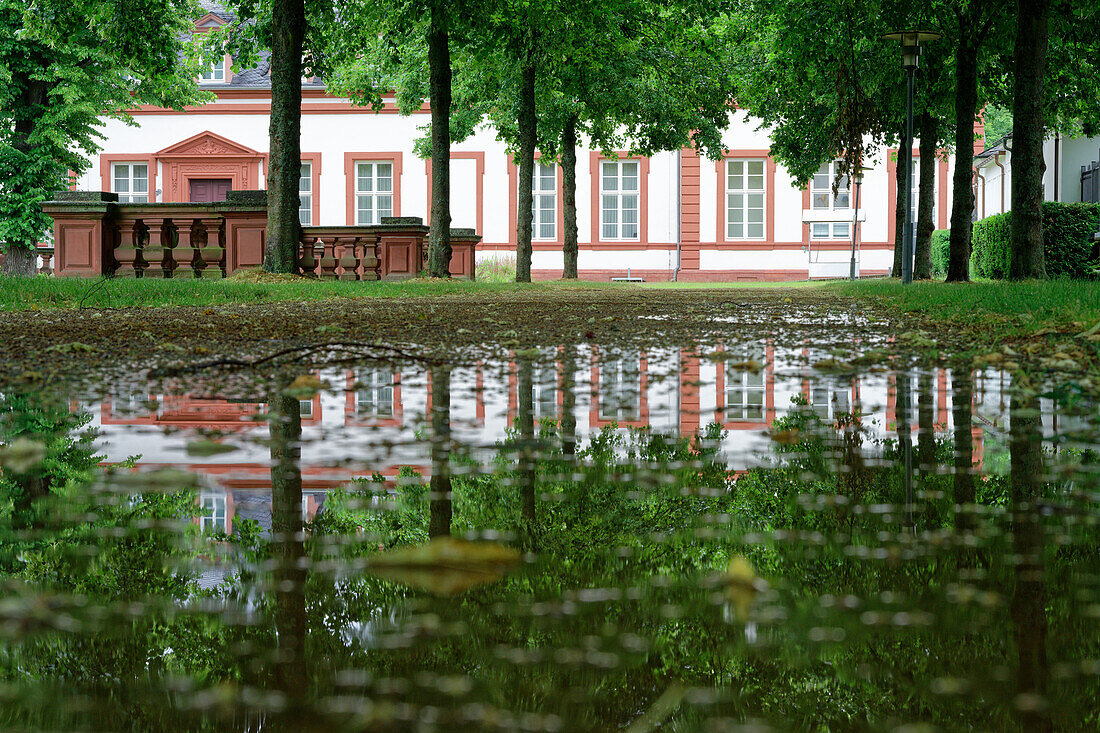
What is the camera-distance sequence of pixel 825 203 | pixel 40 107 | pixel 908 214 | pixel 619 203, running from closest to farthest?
pixel 908 214
pixel 40 107
pixel 825 203
pixel 619 203

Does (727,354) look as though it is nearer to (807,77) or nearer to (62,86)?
(807,77)

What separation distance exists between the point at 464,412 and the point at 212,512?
1300 millimetres

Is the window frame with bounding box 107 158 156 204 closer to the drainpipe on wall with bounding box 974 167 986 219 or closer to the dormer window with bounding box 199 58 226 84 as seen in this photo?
the dormer window with bounding box 199 58 226 84

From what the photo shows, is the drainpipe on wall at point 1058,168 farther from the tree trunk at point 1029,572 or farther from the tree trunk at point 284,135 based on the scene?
the tree trunk at point 1029,572

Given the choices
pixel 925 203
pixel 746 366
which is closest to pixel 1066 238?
pixel 925 203

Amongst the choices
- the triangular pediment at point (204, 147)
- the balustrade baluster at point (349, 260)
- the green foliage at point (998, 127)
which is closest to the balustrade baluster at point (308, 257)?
the balustrade baluster at point (349, 260)

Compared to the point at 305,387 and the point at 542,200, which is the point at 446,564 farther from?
the point at 542,200

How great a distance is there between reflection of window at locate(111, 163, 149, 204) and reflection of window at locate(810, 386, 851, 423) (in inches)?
1478

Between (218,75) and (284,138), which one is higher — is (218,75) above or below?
above

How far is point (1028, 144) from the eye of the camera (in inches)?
556

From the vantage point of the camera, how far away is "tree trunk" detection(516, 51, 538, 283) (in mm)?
21812

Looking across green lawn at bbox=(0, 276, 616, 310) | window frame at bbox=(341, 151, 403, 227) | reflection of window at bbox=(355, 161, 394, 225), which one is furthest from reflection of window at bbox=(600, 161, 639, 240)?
green lawn at bbox=(0, 276, 616, 310)

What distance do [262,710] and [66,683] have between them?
0.70ft

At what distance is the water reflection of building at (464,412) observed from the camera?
213 centimetres
